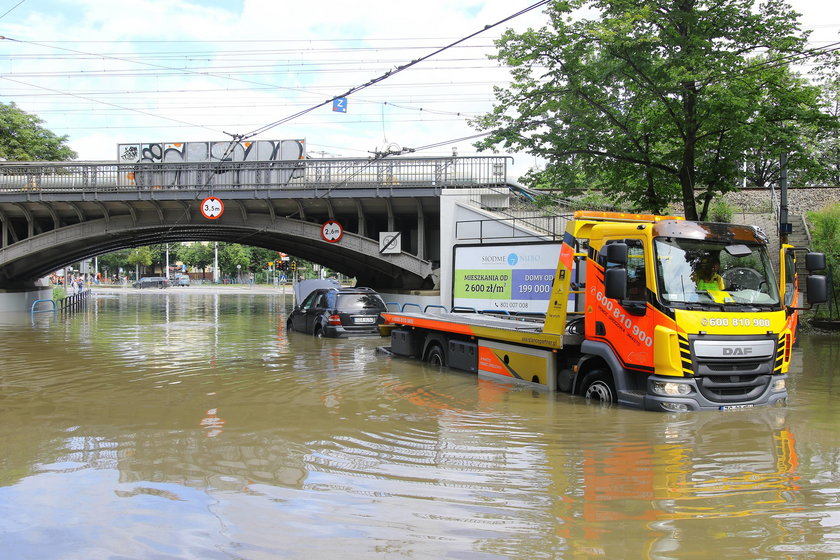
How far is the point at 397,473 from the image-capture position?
Result: 250 inches

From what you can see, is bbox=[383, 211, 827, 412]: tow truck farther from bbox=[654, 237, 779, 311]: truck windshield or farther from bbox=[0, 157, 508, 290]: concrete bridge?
bbox=[0, 157, 508, 290]: concrete bridge

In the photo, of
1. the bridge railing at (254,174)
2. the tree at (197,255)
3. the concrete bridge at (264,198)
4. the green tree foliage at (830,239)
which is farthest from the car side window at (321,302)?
the tree at (197,255)

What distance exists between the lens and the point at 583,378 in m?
10.0

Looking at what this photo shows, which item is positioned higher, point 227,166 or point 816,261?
point 227,166

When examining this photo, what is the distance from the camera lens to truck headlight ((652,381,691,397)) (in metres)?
8.44

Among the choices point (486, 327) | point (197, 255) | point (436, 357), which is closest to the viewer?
point (486, 327)

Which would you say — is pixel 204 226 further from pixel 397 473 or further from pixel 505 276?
pixel 397 473

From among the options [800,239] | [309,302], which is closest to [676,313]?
[309,302]

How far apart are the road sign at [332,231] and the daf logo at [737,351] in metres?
23.4

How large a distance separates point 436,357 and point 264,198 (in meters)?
18.0

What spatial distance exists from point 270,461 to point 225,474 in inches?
22.7

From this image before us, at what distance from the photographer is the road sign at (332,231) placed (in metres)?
30.5

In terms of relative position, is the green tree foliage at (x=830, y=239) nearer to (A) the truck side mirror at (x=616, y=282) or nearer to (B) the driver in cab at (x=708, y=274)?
(B) the driver in cab at (x=708, y=274)

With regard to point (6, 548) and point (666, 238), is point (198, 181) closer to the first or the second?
point (666, 238)
